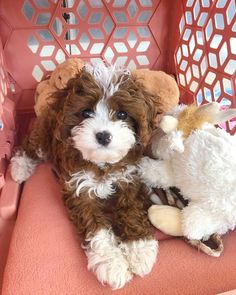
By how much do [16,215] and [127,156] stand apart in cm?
48

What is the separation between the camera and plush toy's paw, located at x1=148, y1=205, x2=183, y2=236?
106 cm

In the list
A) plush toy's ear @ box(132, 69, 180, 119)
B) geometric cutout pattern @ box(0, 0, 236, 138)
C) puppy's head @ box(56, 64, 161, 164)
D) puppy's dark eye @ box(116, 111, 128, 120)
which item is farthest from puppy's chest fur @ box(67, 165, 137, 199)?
geometric cutout pattern @ box(0, 0, 236, 138)

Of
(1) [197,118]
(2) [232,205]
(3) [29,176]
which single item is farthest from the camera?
(3) [29,176]

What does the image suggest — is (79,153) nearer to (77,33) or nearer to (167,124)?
(167,124)

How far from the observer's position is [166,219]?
42.4 inches

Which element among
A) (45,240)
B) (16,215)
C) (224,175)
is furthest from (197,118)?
(16,215)

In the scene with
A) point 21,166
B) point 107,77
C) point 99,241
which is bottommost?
point 21,166

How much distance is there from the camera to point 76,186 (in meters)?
1.17

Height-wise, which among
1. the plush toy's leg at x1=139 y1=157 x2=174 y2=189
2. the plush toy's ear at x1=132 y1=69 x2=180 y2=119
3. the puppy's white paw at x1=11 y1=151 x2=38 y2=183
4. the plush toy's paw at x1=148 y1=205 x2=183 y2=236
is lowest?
the puppy's white paw at x1=11 y1=151 x2=38 y2=183

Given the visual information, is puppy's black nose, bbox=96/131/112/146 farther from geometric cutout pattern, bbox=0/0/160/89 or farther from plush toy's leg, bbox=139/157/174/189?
geometric cutout pattern, bbox=0/0/160/89

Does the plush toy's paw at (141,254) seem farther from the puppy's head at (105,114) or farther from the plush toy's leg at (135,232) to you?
the puppy's head at (105,114)

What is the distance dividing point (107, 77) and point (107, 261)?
56 centimetres

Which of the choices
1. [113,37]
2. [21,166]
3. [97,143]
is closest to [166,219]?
[97,143]

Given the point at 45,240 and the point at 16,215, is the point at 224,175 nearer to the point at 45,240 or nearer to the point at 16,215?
the point at 45,240
